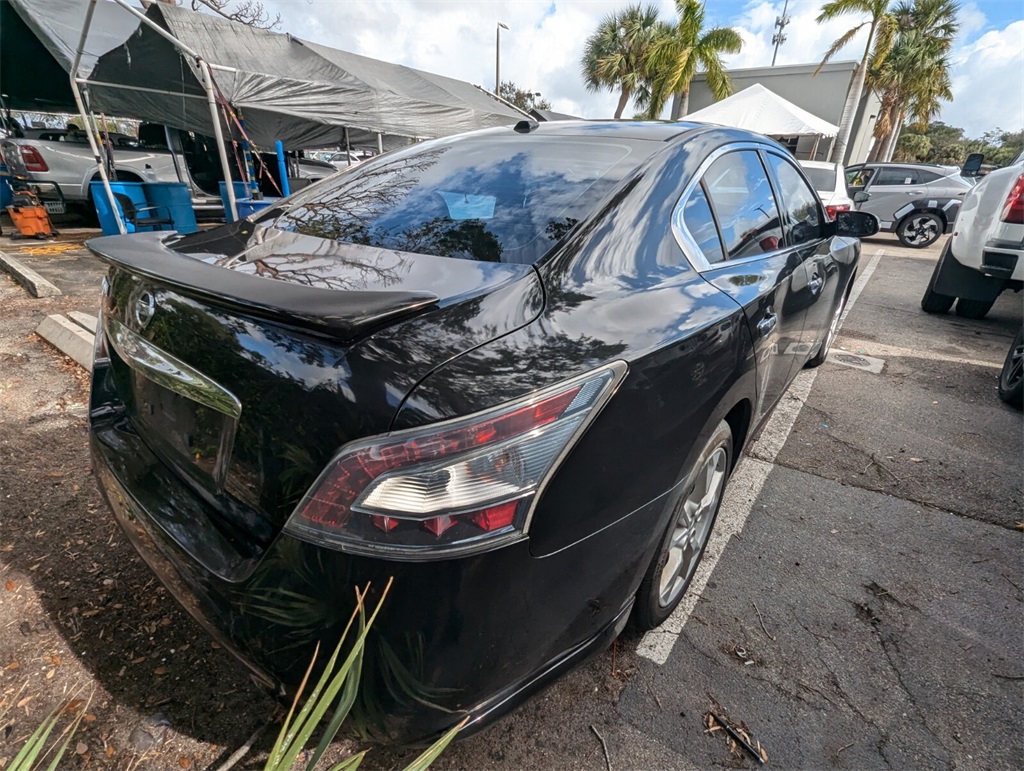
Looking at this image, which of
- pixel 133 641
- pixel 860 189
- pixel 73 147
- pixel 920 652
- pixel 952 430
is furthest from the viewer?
pixel 860 189

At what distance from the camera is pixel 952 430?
11.6ft

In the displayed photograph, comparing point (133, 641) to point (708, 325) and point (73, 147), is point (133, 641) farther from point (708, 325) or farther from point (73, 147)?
point (73, 147)

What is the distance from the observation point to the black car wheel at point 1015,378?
377 centimetres

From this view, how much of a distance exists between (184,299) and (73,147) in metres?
10.8

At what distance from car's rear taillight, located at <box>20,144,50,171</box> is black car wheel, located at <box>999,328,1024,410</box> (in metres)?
12.7

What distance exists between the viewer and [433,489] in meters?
1.01

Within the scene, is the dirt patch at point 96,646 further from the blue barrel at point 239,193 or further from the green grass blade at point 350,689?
the blue barrel at point 239,193

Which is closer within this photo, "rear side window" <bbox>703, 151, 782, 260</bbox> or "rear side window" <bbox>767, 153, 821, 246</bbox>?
"rear side window" <bbox>703, 151, 782, 260</bbox>

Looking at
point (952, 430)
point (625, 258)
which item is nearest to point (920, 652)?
point (625, 258)

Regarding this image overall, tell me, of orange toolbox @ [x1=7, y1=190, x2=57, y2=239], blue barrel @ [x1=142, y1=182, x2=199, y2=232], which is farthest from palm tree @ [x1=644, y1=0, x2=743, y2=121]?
orange toolbox @ [x1=7, y1=190, x2=57, y2=239]

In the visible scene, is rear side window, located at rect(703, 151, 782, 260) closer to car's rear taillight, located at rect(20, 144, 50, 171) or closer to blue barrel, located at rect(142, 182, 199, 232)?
blue barrel, located at rect(142, 182, 199, 232)

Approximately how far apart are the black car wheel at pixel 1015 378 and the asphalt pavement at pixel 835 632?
29cm

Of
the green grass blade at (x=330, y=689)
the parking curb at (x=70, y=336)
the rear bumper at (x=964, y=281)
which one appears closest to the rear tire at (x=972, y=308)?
the rear bumper at (x=964, y=281)

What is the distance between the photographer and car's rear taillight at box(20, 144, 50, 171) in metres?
8.38
